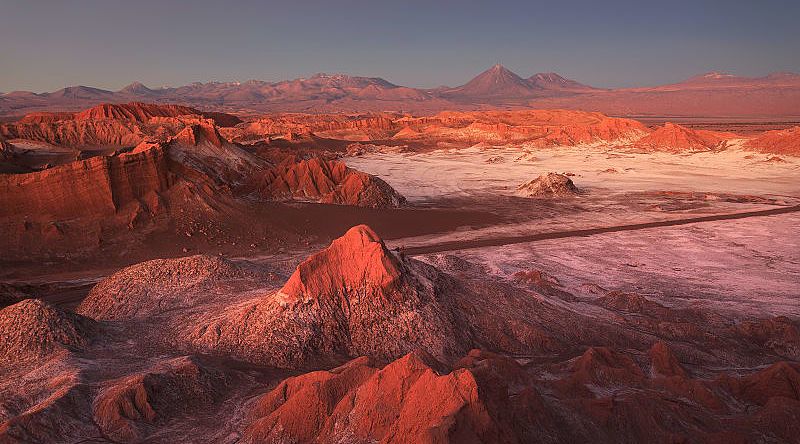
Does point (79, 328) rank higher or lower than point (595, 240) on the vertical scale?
higher

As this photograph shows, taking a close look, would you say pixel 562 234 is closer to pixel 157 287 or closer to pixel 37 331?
pixel 157 287

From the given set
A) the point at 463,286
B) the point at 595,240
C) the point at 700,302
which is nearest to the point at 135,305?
the point at 463,286

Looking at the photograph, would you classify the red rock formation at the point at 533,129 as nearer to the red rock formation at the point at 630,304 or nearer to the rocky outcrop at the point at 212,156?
the rocky outcrop at the point at 212,156

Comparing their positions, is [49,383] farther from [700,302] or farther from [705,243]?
[705,243]

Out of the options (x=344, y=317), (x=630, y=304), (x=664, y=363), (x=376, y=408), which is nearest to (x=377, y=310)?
(x=344, y=317)

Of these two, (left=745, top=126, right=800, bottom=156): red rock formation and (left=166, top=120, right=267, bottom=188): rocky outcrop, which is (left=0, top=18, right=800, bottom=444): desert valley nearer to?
(left=166, top=120, right=267, bottom=188): rocky outcrop

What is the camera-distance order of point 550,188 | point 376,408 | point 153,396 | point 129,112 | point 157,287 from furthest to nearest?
point 129,112
point 550,188
point 157,287
point 153,396
point 376,408
